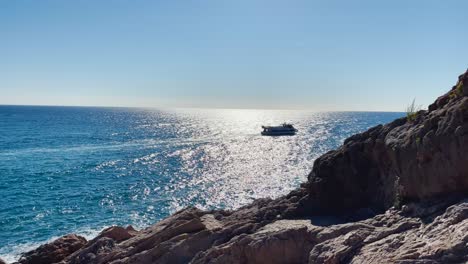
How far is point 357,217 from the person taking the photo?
17547 millimetres

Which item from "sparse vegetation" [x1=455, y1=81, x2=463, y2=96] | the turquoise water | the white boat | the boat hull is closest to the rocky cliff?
"sparse vegetation" [x1=455, y1=81, x2=463, y2=96]

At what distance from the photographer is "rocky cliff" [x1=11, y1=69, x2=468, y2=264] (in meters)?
12.0

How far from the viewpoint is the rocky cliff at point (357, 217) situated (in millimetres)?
11992

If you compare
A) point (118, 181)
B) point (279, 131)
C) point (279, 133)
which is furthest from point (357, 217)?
point (279, 131)

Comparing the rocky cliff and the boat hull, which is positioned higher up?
the rocky cliff

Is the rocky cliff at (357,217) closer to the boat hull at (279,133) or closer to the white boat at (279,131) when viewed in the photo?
the boat hull at (279,133)

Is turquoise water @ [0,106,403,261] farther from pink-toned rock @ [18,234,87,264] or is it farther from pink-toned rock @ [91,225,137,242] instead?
pink-toned rock @ [91,225,137,242]

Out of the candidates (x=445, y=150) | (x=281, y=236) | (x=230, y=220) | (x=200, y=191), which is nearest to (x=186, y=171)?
(x=200, y=191)

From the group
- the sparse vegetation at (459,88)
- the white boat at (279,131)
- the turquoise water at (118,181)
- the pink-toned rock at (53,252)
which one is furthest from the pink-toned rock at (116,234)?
the white boat at (279,131)

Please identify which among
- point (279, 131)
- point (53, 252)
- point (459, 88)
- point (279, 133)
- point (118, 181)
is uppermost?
point (459, 88)

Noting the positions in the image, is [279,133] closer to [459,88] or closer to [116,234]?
[116,234]

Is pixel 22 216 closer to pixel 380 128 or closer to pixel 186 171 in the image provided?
pixel 186 171

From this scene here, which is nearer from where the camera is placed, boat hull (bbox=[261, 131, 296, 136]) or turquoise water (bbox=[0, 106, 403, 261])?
turquoise water (bbox=[0, 106, 403, 261])

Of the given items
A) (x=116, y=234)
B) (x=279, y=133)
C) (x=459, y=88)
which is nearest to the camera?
(x=459, y=88)
